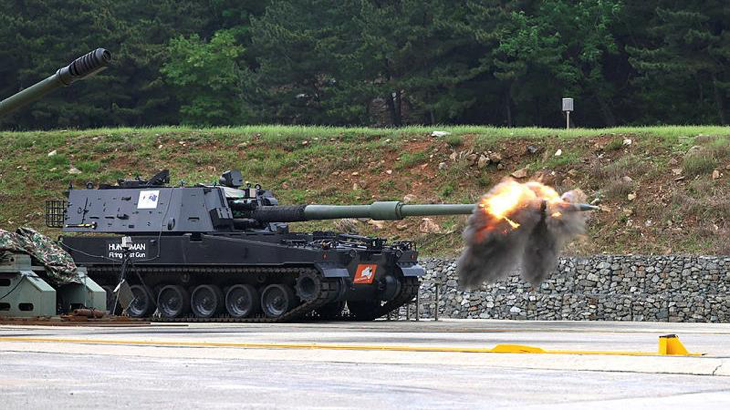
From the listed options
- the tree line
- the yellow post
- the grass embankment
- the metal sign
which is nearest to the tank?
the grass embankment

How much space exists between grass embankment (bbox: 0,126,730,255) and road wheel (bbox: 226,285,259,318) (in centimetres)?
923

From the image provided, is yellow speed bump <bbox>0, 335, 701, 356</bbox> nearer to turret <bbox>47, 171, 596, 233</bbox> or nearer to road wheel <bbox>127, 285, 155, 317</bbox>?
turret <bbox>47, 171, 596, 233</bbox>

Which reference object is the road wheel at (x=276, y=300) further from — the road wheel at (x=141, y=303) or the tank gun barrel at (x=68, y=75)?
the tank gun barrel at (x=68, y=75)

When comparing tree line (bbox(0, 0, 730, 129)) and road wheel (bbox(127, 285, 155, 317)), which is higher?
tree line (bbox(0, 0, 730, 129))

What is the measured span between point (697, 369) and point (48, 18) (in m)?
60.7

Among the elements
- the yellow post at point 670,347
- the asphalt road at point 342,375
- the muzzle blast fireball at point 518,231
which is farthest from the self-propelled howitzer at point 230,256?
the yellow post at point 670,347

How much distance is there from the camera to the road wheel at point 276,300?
97.7ft

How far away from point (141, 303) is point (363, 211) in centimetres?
635

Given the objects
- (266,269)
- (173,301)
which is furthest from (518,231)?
(173,301)

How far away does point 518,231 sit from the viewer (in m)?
24.4

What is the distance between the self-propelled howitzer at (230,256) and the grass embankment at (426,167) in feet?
24.3

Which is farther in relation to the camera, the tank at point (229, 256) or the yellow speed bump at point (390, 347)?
the tank at point (229, 256)

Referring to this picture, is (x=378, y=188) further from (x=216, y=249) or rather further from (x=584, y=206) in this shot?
(x=584, y=206)

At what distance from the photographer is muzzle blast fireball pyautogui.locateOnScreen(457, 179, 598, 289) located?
953 inches
